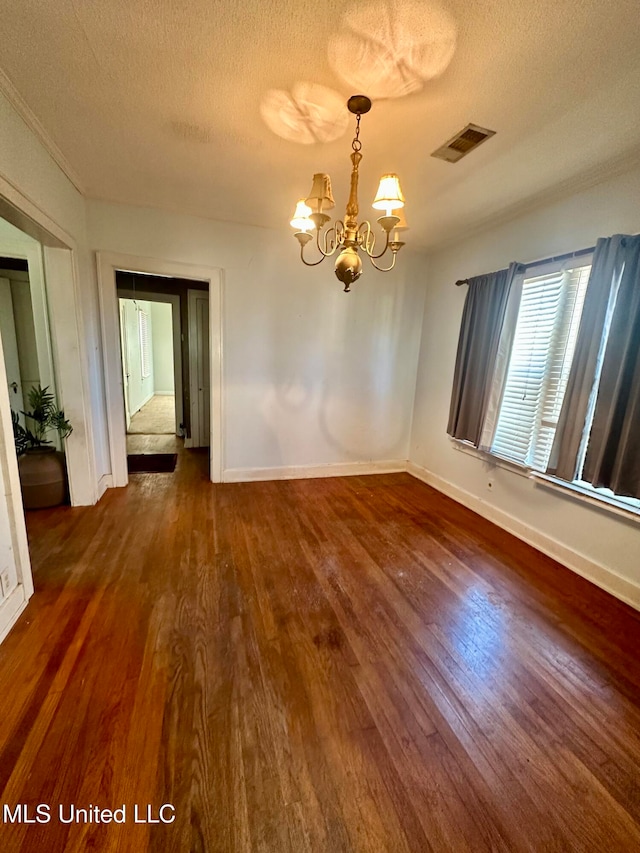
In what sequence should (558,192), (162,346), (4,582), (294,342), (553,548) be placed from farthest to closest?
(162,346) < (294,342) < (553,548) < (558,192) < (4,582)

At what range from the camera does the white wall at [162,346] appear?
31.3 feet

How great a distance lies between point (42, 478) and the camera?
2.92 m

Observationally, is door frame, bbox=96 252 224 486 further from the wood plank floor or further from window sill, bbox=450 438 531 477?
window sill, bbox=450 438 531 477

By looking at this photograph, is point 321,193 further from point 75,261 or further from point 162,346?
point 162,346

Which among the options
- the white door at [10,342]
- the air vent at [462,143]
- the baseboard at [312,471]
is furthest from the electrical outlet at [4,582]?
the air vent at [462,143]

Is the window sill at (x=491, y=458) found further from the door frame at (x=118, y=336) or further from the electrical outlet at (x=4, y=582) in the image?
the electrical outlet at (x=4, y=582)

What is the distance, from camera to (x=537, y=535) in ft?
8.98

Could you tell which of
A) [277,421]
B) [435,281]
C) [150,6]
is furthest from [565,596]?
[150,6]

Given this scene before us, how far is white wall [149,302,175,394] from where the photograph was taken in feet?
31.3

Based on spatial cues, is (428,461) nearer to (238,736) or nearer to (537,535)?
(537,535)

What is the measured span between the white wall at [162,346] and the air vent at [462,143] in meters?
8.59

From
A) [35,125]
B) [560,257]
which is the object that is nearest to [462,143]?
[560,257]

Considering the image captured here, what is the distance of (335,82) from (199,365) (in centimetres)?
389

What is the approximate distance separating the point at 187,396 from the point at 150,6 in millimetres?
4454
